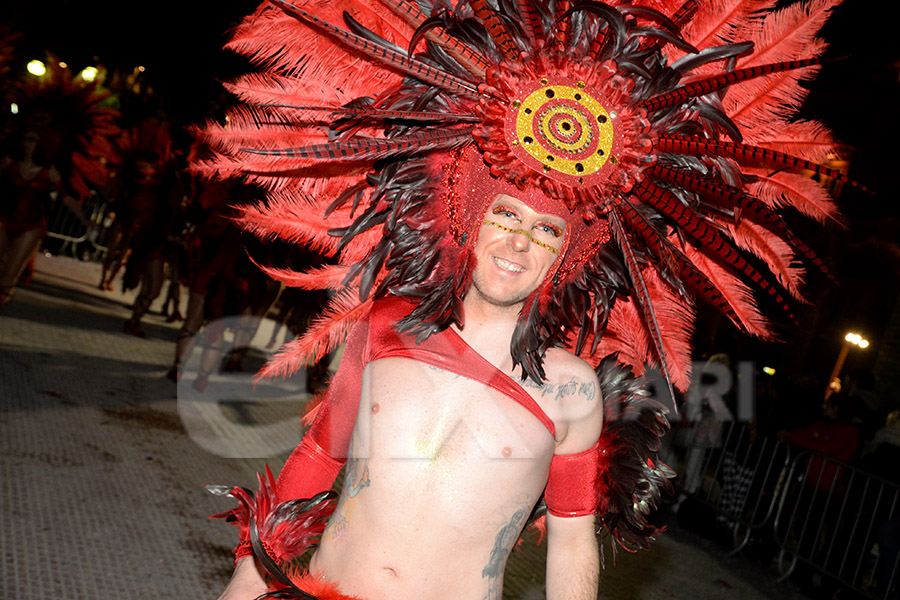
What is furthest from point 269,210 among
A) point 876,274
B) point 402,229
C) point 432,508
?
point 876,274

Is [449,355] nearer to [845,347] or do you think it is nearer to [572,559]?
[572,559]

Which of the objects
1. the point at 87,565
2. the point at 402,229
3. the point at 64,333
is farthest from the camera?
the point at 64,333

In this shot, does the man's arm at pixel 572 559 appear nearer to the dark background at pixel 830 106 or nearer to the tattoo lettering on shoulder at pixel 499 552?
the tattoo lettering on shoulder at pixel 499 552

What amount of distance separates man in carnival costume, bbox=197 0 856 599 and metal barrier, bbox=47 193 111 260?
528 inches

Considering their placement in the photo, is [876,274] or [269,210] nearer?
[269,210]

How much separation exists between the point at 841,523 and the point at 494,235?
576 centimetres

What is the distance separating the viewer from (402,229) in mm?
Result: 2176

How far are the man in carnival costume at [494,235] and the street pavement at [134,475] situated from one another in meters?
2.40

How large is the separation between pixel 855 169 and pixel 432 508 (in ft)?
51.3

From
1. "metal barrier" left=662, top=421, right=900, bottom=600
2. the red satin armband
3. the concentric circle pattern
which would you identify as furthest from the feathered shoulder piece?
"metal barrier" left=662, top=421, right=900, bottom=600

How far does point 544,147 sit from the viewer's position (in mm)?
1918

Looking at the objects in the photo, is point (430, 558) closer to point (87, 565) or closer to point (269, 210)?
point (269, 210)

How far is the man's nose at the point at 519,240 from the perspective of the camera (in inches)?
77.5

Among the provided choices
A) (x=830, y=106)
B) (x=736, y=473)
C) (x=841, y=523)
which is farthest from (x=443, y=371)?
(x=830, y=106)
